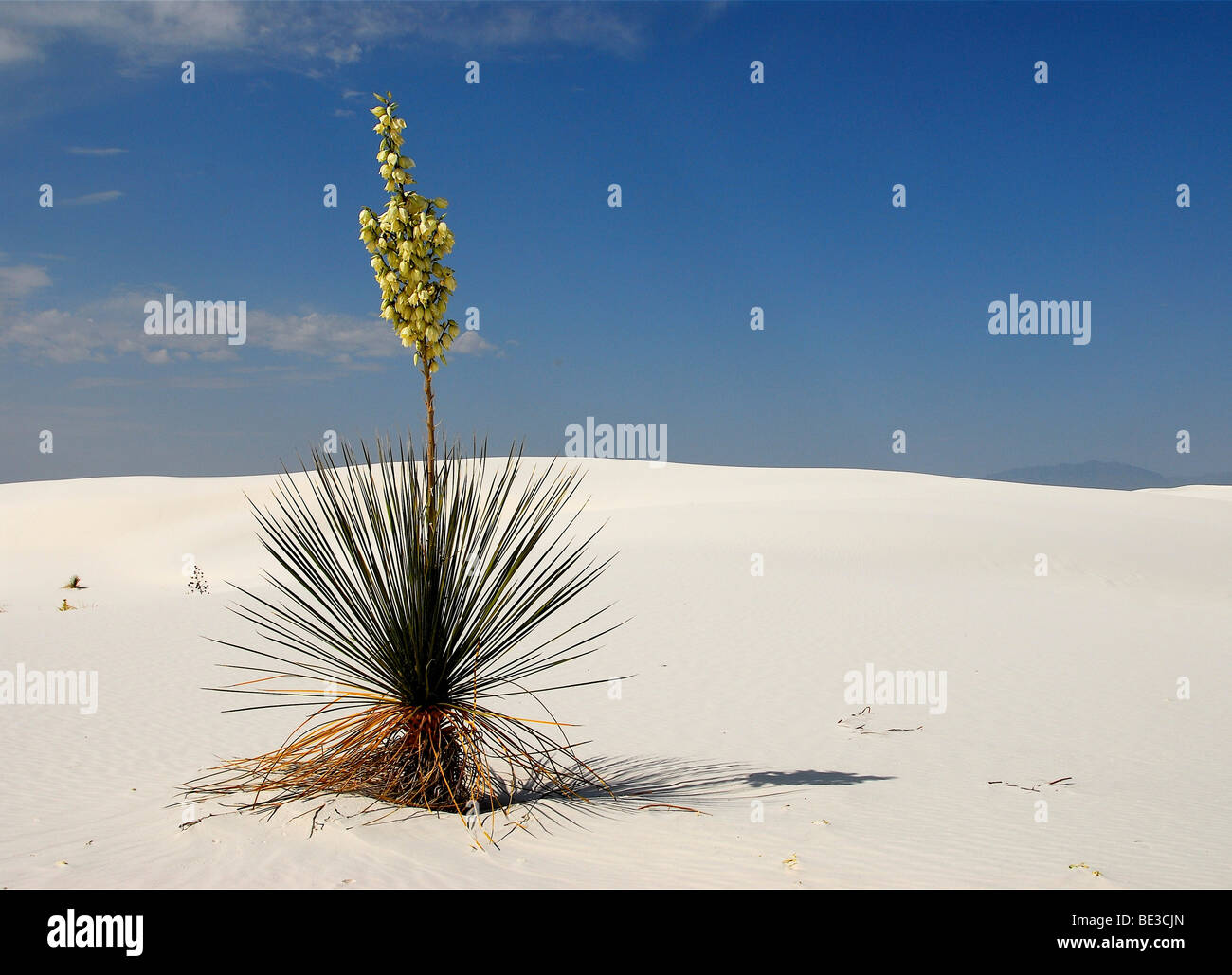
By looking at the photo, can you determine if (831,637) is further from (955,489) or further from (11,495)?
(11,495)

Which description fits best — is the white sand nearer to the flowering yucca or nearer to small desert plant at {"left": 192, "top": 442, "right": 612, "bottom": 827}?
small desert plant at {"left": 192, "top": 442, "right": 612, "bottom": 827}

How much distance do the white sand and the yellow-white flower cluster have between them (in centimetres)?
284

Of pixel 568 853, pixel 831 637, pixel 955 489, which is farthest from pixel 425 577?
pixel 955 489

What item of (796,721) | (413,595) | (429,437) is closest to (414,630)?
(413,595)

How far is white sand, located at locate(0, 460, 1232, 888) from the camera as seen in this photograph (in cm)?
477

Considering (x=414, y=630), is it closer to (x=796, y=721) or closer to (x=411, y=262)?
(x=411, y=262)

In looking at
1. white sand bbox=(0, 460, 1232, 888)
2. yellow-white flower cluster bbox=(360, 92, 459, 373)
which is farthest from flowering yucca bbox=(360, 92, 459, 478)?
white sand bbox=(0, 460, 1232, 888)

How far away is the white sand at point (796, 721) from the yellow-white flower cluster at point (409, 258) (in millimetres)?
2840

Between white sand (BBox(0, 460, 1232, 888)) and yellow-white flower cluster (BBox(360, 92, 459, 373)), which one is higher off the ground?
yellow-white flower cluster (BBox(360, 92, 459, 373))

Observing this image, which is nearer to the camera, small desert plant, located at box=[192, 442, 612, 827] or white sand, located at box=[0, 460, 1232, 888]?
white sand, located at box=[0, 460, 1232, 888]

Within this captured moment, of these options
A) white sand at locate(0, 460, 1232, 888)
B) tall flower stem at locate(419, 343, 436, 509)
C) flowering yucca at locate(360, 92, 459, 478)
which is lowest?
white sand at locate(0, 460, 1232, 888)
